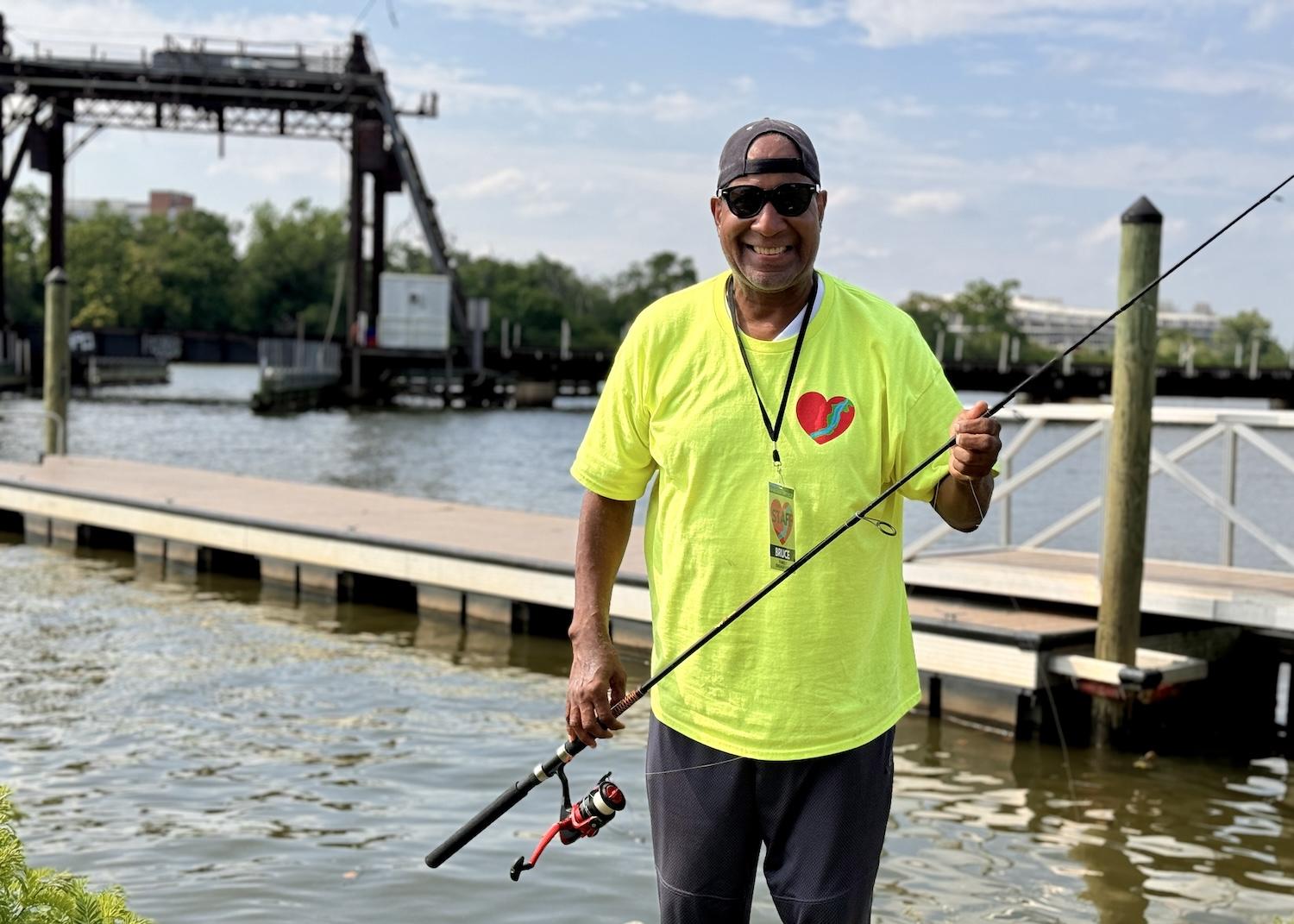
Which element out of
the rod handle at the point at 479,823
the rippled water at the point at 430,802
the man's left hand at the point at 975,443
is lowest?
the rippled water at the point at 430,802

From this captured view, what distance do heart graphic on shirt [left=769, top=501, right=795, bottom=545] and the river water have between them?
3.61 meters

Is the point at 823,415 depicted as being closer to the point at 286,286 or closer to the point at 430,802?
the point at 430,802

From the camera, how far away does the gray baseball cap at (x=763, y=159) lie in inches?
124

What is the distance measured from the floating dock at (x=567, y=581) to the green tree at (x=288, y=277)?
390 feet

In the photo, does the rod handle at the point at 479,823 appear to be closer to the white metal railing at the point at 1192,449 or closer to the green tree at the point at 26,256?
the white metal railing at the point at 1192,449

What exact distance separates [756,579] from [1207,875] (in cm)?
482

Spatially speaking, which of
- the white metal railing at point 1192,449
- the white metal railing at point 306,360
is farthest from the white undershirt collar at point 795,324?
the white metal railing at point 306,360

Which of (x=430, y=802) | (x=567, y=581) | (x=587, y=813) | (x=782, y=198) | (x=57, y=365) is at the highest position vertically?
(x=782, y=198)

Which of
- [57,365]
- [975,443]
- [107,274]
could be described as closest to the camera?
[975,443]

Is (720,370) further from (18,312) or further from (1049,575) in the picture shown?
(18,312)

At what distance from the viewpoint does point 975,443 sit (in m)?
2.88

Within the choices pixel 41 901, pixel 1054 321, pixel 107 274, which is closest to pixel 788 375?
pixel 41 901

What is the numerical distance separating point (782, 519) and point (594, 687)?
0.55 m

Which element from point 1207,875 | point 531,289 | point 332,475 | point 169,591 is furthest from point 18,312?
point 1207,875
